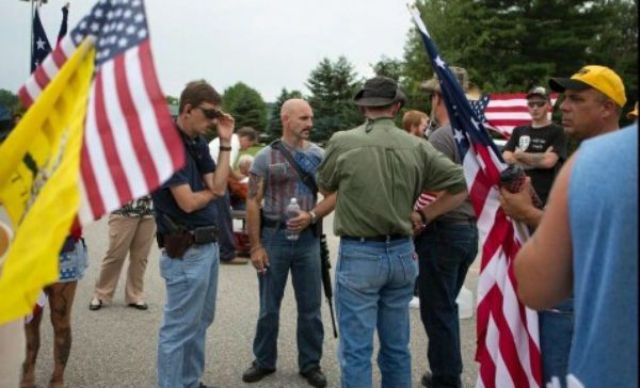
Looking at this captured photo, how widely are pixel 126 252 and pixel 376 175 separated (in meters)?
3.81

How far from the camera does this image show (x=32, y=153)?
2.09 meters

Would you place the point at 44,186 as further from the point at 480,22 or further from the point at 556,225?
the point at 480,22

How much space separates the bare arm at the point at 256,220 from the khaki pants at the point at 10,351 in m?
1.87

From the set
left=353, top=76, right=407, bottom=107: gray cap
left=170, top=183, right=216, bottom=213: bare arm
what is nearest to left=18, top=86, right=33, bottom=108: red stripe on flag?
left=170, top=183, right=216, bottom=213: bare arm

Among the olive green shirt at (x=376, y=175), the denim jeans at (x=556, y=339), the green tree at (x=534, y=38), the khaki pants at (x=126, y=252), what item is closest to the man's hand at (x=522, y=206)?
the denim jeans at (x=556, y=339)

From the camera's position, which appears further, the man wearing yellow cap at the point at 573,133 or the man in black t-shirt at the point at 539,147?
the man in black t-shirt at the point at 539,147

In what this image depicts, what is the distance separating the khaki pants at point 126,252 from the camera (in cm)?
639

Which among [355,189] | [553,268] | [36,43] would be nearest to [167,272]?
[355,189]

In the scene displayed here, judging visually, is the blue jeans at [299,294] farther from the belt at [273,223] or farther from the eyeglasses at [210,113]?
the eyeglasses at [210,113]

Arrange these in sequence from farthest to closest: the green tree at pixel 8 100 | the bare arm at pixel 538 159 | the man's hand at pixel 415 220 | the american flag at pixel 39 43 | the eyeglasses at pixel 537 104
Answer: the eyeglasses at pixel 537 104 < the bare arm at pixel 538 159 < the man's hand at pixel 415 220 < the green tree at pixel 8 100 < the american flag at pixel 39 43

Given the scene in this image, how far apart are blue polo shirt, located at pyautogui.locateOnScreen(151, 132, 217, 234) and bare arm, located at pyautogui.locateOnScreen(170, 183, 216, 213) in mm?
91

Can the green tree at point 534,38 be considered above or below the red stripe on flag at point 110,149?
above

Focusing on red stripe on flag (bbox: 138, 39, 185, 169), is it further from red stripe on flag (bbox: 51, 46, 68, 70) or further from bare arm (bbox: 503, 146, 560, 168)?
bare arm (bbox: 503, 146, 560, 168)

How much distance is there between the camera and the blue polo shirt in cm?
372
